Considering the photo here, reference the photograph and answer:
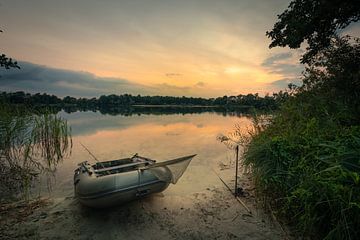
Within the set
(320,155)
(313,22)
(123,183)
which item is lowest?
(123,183)

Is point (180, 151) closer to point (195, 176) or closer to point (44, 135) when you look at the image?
point (195, 176)

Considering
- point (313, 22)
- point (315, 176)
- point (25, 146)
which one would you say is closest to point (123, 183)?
point (315, 176)

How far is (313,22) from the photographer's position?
6.61 meters

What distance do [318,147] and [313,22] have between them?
15.6 feet

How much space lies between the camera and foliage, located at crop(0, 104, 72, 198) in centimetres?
631

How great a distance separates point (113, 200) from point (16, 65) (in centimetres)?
481

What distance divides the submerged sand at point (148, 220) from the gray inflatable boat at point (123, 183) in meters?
0.32

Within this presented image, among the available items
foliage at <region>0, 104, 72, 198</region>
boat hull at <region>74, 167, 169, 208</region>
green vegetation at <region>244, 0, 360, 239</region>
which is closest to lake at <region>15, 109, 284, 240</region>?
boat hull at <region>74, 167, 169, 208</region>

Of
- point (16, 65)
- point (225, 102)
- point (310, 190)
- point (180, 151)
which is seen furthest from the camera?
point (225, 102)

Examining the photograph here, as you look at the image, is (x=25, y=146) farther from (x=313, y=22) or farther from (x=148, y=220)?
(x=313, y=22)

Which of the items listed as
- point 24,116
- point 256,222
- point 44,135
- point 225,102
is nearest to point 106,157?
point 44,135

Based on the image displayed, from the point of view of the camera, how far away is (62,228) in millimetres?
3928

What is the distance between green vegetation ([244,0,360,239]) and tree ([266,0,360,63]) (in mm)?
30

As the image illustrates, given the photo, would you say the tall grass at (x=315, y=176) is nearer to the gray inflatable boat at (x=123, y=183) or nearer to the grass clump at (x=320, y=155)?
the grass clump at (x=320, y=155)
